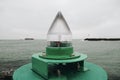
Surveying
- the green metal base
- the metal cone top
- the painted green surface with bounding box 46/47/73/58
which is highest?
the metal cone top

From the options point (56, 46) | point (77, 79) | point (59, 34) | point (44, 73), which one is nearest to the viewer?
point (44, 73)

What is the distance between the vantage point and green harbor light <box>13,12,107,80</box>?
32.5 feet

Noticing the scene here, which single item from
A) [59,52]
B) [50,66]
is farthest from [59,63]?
[50,66]

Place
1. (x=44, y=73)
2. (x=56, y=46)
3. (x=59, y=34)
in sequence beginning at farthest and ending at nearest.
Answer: (x=59, y=34), (x=56, y=46), (x=44, y=73)

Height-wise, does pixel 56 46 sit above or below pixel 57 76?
above

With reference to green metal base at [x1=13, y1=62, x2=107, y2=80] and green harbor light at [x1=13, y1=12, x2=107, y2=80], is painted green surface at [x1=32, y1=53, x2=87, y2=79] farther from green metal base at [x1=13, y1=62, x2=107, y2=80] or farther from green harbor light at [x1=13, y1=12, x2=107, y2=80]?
green metal base at [x1=13, y1=62, x2=107, y2=80]

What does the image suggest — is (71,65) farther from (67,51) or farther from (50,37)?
(50,37)

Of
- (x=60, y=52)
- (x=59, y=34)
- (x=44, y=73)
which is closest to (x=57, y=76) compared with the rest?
(x=44, y=73)

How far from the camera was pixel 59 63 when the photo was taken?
10484 millimetres

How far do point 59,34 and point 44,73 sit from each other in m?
3.65

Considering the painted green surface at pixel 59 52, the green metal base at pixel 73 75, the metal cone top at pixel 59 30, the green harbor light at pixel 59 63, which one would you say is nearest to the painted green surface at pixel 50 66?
the green harbor light at pixel 59 63

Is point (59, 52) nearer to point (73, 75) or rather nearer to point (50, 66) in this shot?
point (73, 75)

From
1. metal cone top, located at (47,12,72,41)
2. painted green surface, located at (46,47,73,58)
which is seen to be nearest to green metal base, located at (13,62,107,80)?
painted green surface, located at (46,47,73,58)

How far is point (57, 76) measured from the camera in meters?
9.98
